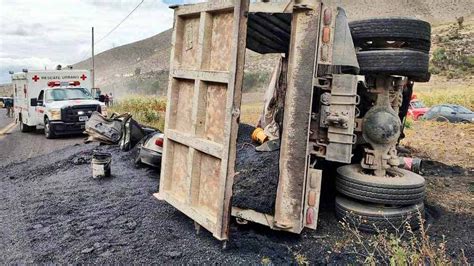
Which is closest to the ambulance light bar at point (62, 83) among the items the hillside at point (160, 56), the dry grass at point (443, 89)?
the dry grass at point (443, 89)

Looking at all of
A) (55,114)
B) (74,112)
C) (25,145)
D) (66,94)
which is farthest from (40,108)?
(25,145)

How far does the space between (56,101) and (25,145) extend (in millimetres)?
2522

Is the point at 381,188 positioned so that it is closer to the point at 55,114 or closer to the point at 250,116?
the point at 250,116

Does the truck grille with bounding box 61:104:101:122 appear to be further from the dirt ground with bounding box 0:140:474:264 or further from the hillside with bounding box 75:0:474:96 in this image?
the hillside with bounding box 75:0:474:96

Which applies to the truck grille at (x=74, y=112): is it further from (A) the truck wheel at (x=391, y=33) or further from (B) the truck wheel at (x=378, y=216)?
(B) the truck wheel at (x=378, y=216)

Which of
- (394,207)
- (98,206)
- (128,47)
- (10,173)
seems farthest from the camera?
(128,47)

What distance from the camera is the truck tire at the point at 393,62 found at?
4223 mm

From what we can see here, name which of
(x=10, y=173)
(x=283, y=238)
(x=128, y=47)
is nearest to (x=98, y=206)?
(x=283, y=238)

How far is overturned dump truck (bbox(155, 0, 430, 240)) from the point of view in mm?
3662

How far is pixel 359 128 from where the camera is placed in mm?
4664

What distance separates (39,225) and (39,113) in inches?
522

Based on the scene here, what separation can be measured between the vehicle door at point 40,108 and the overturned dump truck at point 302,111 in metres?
13.4

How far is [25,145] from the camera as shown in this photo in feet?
46.3

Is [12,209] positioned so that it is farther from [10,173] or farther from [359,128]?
[359,128]
